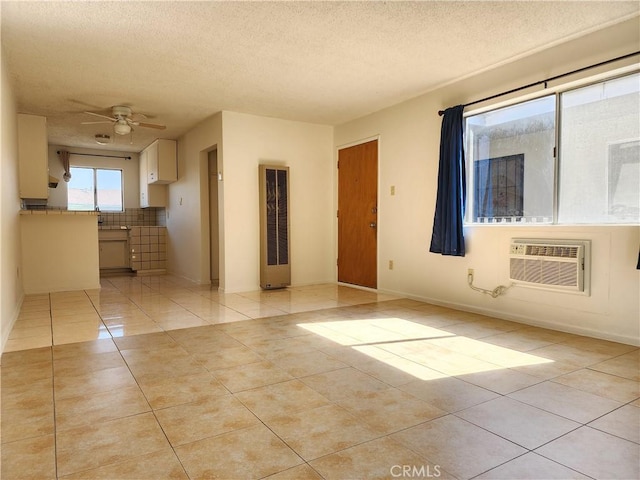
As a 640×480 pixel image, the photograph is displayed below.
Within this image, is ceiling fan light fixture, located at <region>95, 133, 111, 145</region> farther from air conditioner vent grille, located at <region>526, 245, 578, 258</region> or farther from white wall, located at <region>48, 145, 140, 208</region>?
air conditioner vent grille, located at <region>526, 245, 578, 258</region>

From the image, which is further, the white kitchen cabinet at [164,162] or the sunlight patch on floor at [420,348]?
the white kitchen cabinet at [164,162]

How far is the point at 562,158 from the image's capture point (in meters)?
3.36

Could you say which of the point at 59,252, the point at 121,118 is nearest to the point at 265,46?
the point at 121,118

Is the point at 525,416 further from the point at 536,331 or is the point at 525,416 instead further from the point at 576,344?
the point at 536,331

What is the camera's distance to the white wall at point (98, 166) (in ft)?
24.9

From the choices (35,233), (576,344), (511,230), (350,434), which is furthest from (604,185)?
(35,233)

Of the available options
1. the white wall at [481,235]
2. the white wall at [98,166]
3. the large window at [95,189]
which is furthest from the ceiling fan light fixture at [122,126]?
the large window at [95,189]

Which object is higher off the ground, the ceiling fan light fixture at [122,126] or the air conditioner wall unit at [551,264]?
the ceiling fan light fixture at [122,126]

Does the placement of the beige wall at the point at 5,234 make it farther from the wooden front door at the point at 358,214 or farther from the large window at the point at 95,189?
the large window at the point at 95,189

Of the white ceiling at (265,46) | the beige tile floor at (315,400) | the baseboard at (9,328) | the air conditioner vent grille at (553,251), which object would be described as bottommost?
the beige tile floor at (315,400)

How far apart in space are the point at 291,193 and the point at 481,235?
276 cm

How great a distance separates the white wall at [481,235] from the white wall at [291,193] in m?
0.57

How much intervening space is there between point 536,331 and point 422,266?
4.84ft

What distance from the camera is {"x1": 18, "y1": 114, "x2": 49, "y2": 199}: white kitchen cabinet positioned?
5113mm
